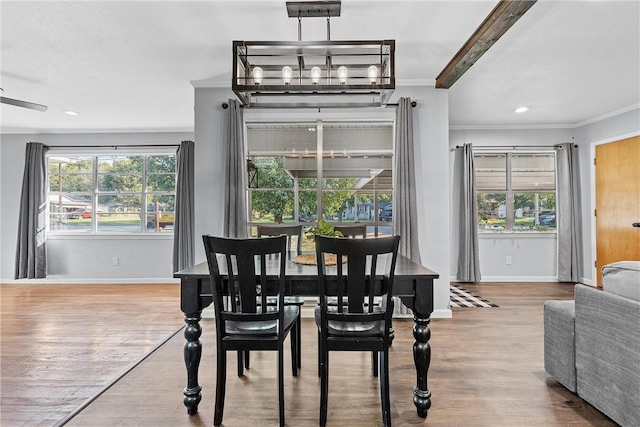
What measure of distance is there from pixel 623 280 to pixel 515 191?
435 cm

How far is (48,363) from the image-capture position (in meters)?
2.63

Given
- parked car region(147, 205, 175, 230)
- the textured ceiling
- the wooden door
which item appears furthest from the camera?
parked car region(147, 205, 175, 230)

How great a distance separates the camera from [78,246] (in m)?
5.74

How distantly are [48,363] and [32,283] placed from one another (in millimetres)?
3981

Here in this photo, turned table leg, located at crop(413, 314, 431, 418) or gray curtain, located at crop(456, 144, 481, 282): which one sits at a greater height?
gray curtain, located at crop(456, 144, 481, 282)

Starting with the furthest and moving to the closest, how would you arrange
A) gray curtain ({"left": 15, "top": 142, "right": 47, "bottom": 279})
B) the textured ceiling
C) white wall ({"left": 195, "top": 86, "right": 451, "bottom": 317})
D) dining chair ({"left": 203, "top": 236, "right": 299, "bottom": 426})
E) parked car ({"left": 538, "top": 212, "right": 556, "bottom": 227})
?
parked car ({"left": 538, "top": 212, "right": 556, "bottom": 227}), gray curtain ({"left": 15, "top": 142, "right": 47, "bottom": 279}), white wall ({"left": 195, "top": 86, "right": 451, "bottom": 317}), the textured ceiling, dining chair ({"left": 203, "top": 236, "right": 299, "bottom": 426})

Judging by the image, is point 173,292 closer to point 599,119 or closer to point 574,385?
point 574,385

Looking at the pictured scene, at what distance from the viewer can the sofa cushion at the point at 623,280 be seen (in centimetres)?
171

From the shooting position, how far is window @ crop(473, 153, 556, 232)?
5.70 metres

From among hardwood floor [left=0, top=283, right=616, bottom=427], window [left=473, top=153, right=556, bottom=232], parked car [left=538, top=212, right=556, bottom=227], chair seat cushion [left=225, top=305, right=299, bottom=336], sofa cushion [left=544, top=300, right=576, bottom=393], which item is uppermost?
window [left=473, top=153, right=556, bottom=232]

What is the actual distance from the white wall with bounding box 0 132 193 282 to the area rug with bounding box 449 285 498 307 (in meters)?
4.42

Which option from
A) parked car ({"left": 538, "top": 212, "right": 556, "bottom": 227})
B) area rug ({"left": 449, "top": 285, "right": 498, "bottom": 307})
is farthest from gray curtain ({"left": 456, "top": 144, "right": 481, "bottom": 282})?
parked car ({"left": 538, "top": 212, "right": 556, "bottom": 227})

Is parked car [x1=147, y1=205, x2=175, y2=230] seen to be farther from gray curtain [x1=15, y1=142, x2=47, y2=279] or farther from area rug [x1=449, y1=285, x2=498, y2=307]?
area rug [x1=449, y1=285, x2=498, y2=307]

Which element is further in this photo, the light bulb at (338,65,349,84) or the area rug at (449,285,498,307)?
the area rug at (449,285,498,307)
